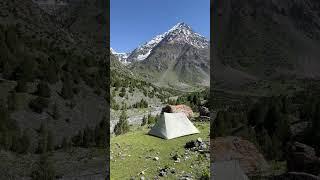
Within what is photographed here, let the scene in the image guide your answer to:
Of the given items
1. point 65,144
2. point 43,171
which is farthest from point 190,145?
point 43,171

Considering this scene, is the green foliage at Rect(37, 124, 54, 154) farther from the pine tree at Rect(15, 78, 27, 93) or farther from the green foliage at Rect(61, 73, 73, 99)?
the green foliage at Rect(61, 73, 73, 99)

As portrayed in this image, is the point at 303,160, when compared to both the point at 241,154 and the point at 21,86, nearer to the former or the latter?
the point at 241,154

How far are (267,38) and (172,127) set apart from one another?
360 ft

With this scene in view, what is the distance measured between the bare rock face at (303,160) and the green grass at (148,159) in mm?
2446

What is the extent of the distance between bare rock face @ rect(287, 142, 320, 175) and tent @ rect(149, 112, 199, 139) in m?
4.59

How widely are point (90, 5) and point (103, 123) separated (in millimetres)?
85977

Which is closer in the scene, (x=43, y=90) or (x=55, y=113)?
(x=55, y=113)

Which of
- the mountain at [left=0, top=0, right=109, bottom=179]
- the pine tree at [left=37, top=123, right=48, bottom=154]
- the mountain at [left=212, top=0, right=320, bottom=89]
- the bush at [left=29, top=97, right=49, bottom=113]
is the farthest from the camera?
the mountain at [left=212, top=0, right=320, bottom=89]

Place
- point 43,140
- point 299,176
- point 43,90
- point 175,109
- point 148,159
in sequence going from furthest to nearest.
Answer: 1. point 175,109
2. point 43,90
3. point 43,140
4. point 148,159
5. point 299,176

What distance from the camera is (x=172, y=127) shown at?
15562mm

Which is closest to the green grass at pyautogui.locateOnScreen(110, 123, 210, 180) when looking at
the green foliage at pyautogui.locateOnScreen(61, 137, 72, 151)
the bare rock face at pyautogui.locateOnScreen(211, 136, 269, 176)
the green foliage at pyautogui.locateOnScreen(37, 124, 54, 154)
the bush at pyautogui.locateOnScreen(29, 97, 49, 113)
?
the bare rock face at pyautogui.locateOnScreen(211, 136, 269, 176)

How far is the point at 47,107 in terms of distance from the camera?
15.9 meters

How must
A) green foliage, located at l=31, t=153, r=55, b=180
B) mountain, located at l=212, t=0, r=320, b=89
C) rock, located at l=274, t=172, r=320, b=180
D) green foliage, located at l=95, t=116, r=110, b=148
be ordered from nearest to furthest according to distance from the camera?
rock, located at l=274, t=172, r=320, b=180 < green foliage, located at l=31, t=153, r=55, b=180 < green foliage, located at l=95, t=116, r=110, b=148 < mountain, located at l=212, t=0, r=320, b=89

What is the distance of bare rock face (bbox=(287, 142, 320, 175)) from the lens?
10930 millimetres
